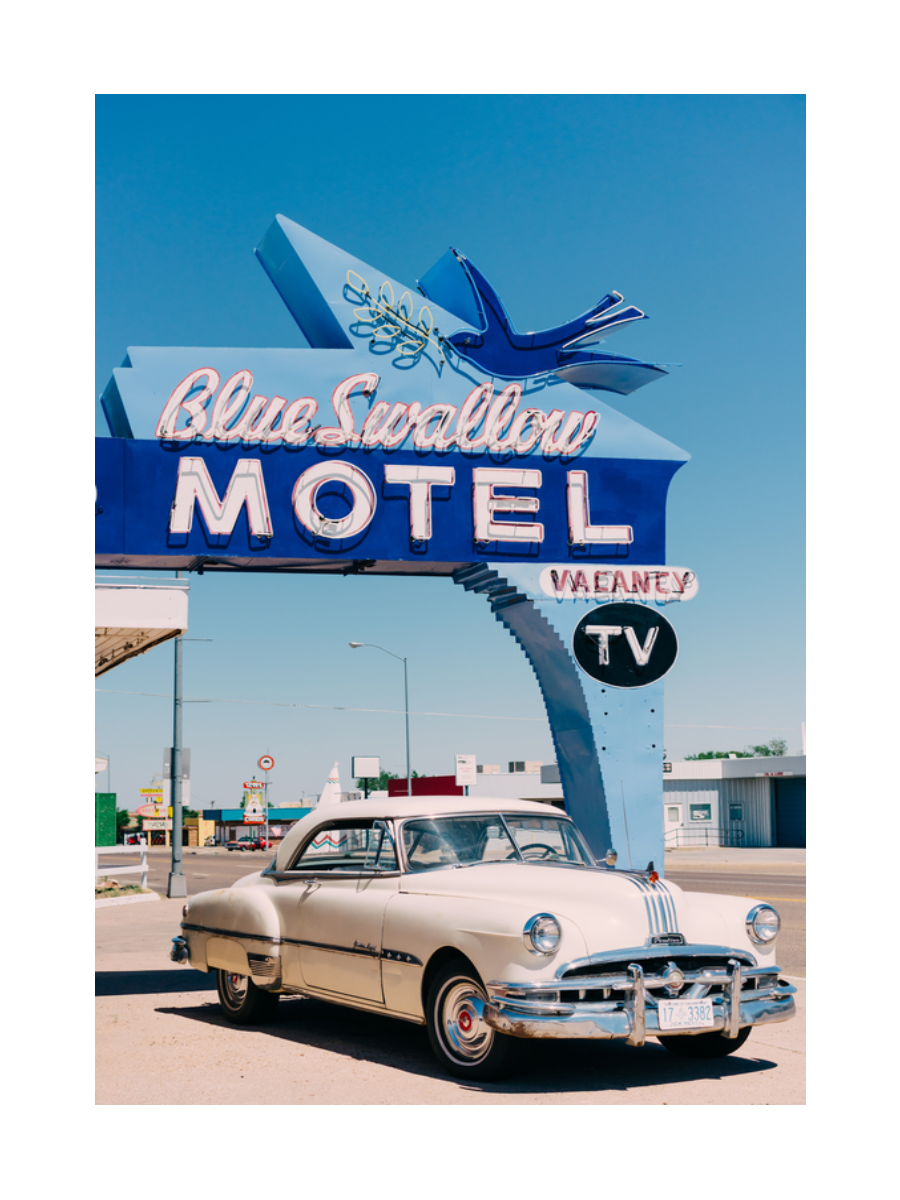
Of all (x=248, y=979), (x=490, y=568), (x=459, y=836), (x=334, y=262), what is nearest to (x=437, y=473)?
(x=490, y=568)

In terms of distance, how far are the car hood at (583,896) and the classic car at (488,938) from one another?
1cm

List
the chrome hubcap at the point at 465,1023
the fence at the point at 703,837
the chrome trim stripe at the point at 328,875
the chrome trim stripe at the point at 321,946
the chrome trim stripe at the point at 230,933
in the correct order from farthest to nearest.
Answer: the fence at the point at 703,837 → the chrome trim stripe at the point at 230,933 → the chrome trim stripe at the point at 328,875 → the chrome trim stripe at the point at 321,946 → the chrome hubcap at the point at 465,1023

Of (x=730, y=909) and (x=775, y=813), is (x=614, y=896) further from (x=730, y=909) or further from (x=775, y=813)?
(x=775, y=813)

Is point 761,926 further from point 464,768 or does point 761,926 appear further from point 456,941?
point 464,768

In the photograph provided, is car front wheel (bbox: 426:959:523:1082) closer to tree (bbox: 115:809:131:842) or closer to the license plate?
the license plate

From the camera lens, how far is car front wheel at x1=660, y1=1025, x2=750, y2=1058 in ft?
22.9

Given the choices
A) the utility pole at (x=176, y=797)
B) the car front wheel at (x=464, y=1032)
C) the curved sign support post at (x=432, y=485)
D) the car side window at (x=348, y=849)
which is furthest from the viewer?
the utility pole at (x=176, y=797)

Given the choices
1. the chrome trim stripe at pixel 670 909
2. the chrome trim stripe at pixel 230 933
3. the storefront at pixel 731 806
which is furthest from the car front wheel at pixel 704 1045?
the storefront at pixel 731 806

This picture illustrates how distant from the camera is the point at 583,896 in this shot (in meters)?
6.38

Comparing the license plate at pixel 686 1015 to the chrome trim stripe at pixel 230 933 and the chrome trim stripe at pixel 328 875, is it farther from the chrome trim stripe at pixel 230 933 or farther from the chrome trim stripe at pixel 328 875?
the chrome trim stripe at pixel 230 933

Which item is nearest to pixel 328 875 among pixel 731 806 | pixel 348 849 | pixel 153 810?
pixel 348 849

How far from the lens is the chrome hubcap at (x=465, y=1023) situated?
624 centimetres

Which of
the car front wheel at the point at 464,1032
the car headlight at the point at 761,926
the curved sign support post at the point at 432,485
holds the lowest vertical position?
the car front wheel at the point at 464,1032

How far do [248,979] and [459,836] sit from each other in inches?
82.8
